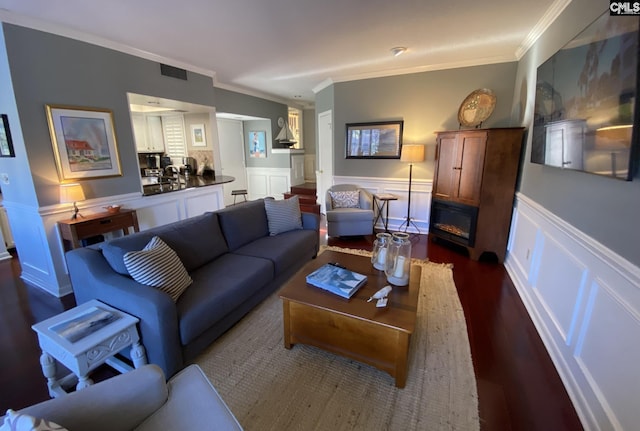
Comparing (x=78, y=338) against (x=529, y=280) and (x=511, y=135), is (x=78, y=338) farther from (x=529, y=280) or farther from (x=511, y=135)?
(x=511, y=135)

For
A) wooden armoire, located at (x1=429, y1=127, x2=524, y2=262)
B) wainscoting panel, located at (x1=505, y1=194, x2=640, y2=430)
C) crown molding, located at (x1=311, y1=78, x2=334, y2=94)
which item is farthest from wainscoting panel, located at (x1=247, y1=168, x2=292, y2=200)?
wainscoting panel, located at (x1=505, y1=194, x2=640, y2=430)

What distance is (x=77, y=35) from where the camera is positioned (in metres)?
2.85

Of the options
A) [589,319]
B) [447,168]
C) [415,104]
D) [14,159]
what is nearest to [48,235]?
[14,159]

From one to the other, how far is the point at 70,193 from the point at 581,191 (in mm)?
4361

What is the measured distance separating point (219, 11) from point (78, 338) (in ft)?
8.86

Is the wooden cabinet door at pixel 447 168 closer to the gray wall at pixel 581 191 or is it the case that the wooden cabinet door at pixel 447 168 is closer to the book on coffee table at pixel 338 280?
the gray wall at pixel 581 191

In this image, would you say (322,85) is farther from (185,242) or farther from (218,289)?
(218,289)

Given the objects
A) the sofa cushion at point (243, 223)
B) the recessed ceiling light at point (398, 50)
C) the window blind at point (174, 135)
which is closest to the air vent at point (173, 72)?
the window blind at point (174, 135)

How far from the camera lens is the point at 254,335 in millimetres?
2186

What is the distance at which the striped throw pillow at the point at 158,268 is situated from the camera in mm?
1796

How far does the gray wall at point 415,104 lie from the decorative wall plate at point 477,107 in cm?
35

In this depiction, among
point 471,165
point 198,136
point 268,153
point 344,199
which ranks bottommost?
point 344,199

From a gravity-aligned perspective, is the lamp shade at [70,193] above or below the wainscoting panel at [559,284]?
above

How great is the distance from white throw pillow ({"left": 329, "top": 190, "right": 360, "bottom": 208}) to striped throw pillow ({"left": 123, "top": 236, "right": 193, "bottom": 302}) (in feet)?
9.48
